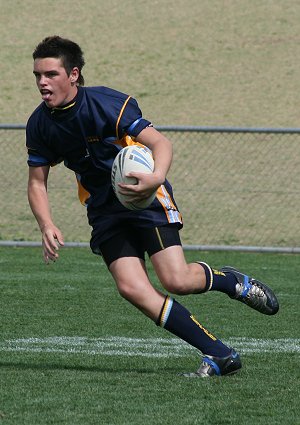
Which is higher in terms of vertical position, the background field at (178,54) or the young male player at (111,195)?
the young male player at (111,195)

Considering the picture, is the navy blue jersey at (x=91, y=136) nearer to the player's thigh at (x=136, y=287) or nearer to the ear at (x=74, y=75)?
the ear at (x=74, y=75)

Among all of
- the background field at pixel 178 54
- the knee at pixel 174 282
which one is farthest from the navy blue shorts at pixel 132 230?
the background field at pixel 178 54

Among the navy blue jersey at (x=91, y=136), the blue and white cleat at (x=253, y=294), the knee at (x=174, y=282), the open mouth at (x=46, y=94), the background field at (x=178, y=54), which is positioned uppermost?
the open mouth at (x=46, y=94)

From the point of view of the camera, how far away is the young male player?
5.64m

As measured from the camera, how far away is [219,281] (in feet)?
19.7

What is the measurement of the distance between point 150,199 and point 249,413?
1272mm

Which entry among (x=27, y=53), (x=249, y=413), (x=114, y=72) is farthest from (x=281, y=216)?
(x=249, y=413)

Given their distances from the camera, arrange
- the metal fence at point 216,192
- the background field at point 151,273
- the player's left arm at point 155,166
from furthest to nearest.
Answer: the metal fence at point 216,192 < the player's left arm at point 155,166 < the background field at point 151,273

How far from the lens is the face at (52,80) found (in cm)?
562

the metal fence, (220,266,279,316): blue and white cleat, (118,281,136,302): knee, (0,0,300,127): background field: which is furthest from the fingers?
(0,0,300,127): background field

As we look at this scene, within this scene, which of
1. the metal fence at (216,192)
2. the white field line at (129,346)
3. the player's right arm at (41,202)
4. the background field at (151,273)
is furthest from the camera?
the metal fence at (216,192)

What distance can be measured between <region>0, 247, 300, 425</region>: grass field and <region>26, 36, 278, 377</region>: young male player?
0.31m

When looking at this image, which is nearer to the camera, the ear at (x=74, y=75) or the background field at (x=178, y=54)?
the ear at (x=74, y=75)

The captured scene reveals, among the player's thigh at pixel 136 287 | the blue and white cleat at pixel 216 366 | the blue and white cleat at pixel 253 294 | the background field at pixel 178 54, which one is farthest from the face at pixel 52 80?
the background field at pixel 178 54
